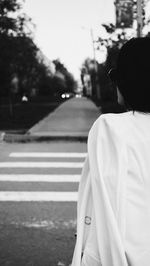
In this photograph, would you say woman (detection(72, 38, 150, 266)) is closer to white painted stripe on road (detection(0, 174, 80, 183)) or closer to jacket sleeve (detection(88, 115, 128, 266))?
jacket sleeve (detection(88, 115, 128, 266))

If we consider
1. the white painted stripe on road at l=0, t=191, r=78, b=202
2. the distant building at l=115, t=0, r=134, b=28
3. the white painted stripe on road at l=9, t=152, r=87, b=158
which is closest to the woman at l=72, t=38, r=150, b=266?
the white painted stripe on road at l=0, t=191, r=78, b=202

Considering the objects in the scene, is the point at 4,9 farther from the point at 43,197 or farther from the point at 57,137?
the point at 43,197

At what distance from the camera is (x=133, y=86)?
1.61 metres

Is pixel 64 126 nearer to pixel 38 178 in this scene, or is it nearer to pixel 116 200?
pixel 38 178

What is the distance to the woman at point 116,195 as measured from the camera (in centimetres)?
145

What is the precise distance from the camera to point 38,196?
673 cm

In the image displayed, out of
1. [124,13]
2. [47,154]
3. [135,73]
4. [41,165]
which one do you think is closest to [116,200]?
[135,73]

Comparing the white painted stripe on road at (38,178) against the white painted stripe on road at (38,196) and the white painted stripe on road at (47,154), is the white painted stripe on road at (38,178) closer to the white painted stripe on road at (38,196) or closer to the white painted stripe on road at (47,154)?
the white painted stripe on road at (38,196)

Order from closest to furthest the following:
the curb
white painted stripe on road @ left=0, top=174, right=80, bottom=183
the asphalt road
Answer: the asphalt road → white painted stripe on road @ left=0, top=174, right=80, bottom=183 → the curb

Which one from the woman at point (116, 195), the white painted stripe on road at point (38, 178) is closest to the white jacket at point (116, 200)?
the woman at point (116, 195)

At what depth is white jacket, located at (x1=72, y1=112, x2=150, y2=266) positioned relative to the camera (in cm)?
145

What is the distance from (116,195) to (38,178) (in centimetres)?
665

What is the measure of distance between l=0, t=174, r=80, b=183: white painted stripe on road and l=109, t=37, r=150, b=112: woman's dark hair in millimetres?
6212

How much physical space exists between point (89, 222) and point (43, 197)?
205 inches
